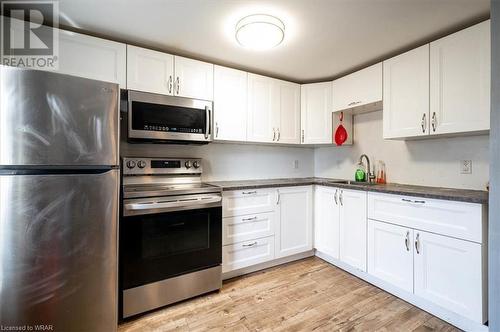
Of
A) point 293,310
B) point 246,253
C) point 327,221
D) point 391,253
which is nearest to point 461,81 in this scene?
point 391,253

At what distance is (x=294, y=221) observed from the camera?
268 cm

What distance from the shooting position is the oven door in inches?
68.6

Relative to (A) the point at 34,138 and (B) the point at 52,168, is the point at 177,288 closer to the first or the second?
(B) the point at 52,168

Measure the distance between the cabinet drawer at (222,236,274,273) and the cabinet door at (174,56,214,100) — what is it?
4.99ft

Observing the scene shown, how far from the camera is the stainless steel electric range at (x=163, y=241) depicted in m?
1.75

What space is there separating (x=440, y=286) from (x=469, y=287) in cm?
18

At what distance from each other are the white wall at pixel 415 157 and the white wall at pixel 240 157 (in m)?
0.42

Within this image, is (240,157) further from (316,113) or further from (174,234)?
(174,234)

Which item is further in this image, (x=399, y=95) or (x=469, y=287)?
(x=399, y=95)

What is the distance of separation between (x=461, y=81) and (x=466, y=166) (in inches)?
28.5

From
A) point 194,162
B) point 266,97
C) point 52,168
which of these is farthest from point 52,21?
point 266,97

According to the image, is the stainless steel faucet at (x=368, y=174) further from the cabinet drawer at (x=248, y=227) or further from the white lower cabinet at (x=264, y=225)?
the cabinet drawer at (x=248, y=227)

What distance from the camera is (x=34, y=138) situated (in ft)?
4.27

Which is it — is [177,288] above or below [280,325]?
above
